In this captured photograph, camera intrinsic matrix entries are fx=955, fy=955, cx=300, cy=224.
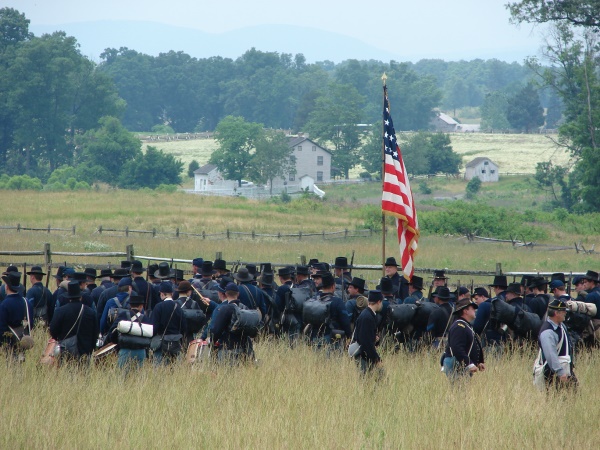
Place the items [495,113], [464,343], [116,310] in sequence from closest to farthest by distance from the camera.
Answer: [464,343] < [116,310] < [495,113]

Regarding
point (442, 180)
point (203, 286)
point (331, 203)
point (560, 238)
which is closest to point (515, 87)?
point (442, 180)

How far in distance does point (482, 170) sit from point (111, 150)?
3461 cm

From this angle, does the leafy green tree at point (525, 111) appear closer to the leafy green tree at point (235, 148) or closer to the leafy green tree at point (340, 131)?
the leafy green tree at point (340, 131)

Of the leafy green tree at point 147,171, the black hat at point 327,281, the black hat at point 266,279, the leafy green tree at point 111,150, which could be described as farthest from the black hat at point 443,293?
the leafy green tree at point 111,150

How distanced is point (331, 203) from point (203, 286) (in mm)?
49761

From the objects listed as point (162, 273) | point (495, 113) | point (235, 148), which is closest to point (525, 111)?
point (495, 113)

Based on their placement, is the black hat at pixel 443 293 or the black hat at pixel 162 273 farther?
the black hat at pixel 162 273

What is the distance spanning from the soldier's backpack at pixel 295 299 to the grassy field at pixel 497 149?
8105 cm

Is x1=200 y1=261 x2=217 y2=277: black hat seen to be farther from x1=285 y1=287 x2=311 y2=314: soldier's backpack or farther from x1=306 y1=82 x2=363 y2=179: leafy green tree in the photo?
x1=306 y1=82 x2=363 y2=179: leafy green tree

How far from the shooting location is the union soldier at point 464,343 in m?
10.6

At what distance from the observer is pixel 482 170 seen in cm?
8881

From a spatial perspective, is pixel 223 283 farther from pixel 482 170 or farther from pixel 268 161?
pixel 482 170

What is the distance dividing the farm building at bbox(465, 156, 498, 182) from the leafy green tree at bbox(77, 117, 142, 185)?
3072 centimetres

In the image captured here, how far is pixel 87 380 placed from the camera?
11766 mm
